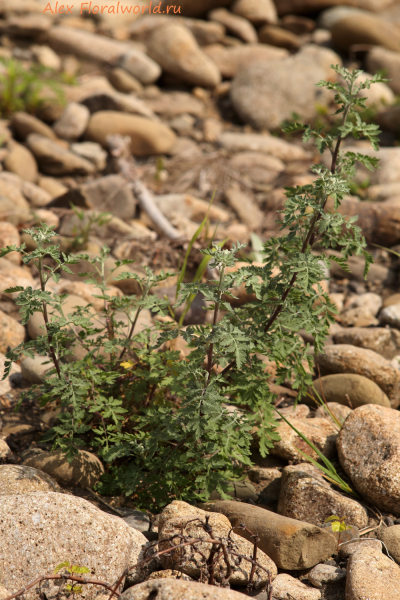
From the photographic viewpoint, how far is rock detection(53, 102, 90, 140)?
779cm

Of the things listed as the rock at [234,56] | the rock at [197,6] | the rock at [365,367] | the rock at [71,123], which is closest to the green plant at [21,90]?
the rock at [71,123]

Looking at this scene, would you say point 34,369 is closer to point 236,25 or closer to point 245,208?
point 245,208

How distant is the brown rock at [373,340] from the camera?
4465mm

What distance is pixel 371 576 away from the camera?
8.05 ft

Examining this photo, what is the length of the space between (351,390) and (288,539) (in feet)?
4.84

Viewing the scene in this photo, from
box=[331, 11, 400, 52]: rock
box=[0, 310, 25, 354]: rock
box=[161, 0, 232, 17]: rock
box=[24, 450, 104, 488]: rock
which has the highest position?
box=[331, 11, 400, 52]: rock

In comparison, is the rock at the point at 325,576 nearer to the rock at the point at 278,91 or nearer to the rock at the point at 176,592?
the rock at the point at 176,592

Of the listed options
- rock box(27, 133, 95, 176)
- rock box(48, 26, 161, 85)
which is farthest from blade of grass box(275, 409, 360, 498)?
rock box(48, 26, 161, 85)

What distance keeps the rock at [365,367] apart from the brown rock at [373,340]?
362 mm

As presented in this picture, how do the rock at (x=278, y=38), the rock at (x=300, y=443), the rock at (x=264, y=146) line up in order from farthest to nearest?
the rock at (x=278, y=38)
the rock at (x=264, y=146)
the rock at (x=300, y=443)

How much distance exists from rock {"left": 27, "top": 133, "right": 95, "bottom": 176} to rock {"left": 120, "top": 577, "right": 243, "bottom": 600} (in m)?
6.00

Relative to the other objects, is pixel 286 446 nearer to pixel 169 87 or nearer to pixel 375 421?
pixel 375 421

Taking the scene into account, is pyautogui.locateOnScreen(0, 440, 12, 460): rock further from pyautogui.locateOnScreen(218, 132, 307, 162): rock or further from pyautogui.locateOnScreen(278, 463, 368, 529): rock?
pyautogui.locateOnScreen(218, 132, 307, 162): rock

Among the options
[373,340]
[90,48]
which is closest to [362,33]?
[90,48]
